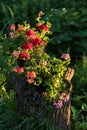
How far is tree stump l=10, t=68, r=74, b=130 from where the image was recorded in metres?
4.78

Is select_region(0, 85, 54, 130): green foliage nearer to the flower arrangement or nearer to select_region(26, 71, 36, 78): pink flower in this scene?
the flower arrangement

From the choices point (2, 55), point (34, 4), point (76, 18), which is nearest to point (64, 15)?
point (76, 18)

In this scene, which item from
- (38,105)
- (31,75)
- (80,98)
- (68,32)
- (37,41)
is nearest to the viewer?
(31,75)

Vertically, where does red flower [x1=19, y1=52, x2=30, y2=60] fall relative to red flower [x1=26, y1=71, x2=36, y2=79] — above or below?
above

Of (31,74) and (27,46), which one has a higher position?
(27,46)

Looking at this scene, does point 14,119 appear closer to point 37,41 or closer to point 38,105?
point 38,105

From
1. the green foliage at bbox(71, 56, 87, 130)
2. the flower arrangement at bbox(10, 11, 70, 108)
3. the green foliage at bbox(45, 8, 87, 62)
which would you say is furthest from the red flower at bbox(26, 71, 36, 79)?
the green foliage at bbox(45, 8, 87, 62)

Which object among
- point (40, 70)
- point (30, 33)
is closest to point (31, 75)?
point (40, 70)

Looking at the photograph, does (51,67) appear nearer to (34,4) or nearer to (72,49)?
(72,49)

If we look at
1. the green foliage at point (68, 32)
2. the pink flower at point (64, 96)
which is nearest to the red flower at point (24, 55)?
the pink flower at point (64, 96)

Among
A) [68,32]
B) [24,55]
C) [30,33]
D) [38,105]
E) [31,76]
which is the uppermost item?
[68,32]

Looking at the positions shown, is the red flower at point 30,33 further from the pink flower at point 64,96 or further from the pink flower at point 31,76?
the pink flower at point 64,96

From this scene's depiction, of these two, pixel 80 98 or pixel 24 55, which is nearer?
pixel 24 55

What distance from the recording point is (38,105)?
15.7ft
